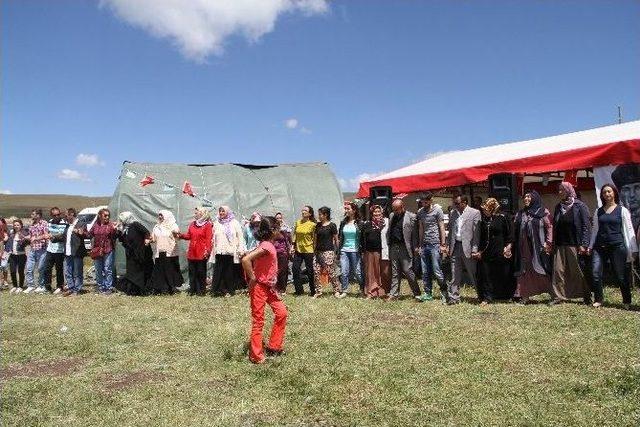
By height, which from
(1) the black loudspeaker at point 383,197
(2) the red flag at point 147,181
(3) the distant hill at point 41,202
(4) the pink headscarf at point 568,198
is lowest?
(4) the pink headscarf at point 568,198

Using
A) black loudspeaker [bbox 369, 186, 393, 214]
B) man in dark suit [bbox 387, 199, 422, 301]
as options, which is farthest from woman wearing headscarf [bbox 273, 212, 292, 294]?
man in dark suit [bbox 387, 199, 422, 301]

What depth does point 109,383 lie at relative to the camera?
18.1 feet

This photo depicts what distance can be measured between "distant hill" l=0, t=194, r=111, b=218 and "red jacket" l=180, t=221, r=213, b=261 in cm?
6275

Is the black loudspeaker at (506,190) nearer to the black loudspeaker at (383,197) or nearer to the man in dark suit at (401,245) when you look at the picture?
the man in dark suit at (401,245)

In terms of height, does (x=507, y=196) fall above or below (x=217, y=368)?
above

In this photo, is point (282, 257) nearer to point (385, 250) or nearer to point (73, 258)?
point (385, 250)

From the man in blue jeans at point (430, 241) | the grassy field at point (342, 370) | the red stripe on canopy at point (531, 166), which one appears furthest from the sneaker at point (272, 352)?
the red stripe on canopy at point (531, 166)

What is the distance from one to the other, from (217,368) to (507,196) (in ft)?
21.1

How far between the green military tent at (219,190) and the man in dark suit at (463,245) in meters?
6.74

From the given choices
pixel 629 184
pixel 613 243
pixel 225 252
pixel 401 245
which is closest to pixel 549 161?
pixel 629 184

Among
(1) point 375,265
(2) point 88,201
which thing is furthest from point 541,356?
(2) point 88,201

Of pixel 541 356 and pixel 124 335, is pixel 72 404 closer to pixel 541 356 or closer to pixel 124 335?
pixel 124 335

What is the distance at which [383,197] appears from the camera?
39.9ft

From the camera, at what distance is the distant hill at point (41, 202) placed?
234 feet
